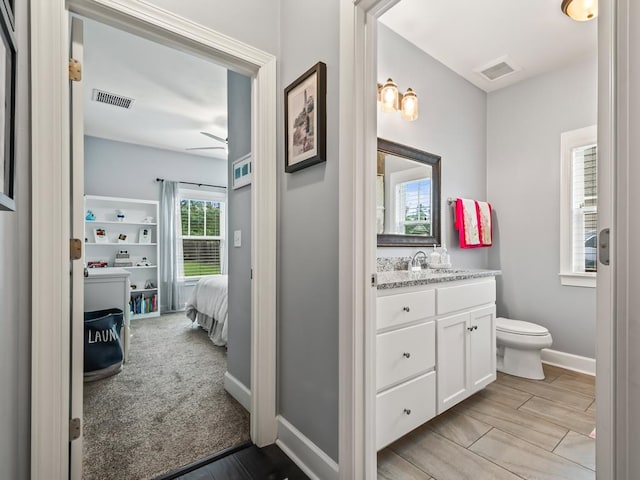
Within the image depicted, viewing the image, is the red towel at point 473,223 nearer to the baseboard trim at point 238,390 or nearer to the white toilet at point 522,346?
the white toilet at point 522,346

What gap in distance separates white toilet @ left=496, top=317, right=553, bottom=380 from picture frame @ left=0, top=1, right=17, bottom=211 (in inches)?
121

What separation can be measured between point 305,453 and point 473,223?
7.88ft

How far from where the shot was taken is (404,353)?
1.62 meters

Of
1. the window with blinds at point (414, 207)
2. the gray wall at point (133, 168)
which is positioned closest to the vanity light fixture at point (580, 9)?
the window with blinds at point (414, 207)

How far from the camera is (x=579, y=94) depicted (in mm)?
2775

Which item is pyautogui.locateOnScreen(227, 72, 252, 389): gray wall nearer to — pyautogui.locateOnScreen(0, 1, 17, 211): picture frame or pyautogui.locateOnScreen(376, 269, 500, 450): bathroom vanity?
pyautogui.locateOnScreen(376, 269, 500, 450): bathroom vanity

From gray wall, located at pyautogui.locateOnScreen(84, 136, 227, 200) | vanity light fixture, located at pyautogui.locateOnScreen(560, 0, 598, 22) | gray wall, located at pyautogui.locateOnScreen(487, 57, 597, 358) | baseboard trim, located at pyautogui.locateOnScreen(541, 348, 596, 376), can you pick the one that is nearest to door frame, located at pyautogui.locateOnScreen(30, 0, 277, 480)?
vanity light fixture, located at pyautogui.locateOnScreen(560, 0, 598, 22)

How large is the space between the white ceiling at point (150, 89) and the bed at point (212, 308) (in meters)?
2.10

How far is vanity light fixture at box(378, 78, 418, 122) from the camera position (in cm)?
229

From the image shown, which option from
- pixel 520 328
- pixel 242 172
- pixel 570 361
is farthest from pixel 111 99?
pixel 570 361

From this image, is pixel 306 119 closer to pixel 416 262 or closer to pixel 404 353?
pixel 404 353

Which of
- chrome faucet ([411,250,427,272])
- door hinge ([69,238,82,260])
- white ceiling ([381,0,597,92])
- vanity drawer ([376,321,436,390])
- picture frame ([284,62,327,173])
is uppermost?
white ceiling ([381,0,597,92])

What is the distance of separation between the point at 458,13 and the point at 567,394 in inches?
113

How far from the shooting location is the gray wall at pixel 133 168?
187 inches
